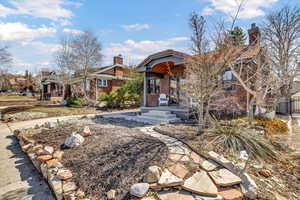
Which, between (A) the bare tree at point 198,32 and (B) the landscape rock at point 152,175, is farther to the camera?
(A) the bare tree at point 198,32

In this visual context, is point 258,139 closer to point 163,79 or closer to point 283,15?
point 163,79

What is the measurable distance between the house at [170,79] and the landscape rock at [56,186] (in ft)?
17.1

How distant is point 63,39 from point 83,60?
262 inches

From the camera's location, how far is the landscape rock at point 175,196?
2281 mm

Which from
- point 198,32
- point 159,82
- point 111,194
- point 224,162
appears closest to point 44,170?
point 111,194

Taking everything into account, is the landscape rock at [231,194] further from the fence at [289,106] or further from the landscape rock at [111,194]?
the fence at [289,106]

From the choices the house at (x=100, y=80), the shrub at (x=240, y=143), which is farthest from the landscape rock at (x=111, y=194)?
the house at (x=100, y=80)

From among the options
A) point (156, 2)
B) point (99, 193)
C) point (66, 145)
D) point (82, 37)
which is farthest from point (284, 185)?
point (82, 37)

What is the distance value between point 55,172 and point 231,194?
3368mm

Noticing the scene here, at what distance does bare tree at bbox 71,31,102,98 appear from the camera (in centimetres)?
1619

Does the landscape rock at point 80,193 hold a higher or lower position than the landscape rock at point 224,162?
lower

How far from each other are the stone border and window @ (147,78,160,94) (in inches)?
310

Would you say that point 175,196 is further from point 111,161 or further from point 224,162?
point 111,161

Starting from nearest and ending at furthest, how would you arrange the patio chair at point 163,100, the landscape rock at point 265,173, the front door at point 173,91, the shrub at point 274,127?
the landscape rock at point 265,173 < the shrub at point 274,127 < the patio chair at point 163,100 < the front door at point 173,91
